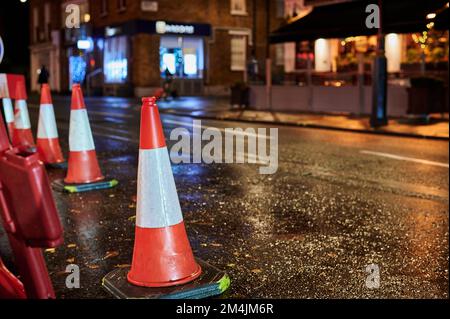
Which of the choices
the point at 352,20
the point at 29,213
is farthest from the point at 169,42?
the point at 29,213

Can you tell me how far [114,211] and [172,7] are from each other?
102 feet

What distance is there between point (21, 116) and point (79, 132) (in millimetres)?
3283

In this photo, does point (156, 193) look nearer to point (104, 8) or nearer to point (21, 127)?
point (21, 127)

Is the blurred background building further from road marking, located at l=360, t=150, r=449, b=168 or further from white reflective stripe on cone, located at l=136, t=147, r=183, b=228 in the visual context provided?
A: white reflective stripe on cone, located at l=136, t=147, r=183, b=228

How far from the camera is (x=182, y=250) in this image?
400 cm

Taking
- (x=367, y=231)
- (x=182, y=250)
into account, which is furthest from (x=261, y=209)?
(x=182, y=250)

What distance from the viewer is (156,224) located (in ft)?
12.9

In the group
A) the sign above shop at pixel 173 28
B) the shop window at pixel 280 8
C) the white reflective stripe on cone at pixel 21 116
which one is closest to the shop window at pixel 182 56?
the sign above shop at pixel 173 28

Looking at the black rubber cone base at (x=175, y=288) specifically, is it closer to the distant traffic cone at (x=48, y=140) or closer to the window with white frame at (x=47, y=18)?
the distant traffic cone at (x=48, y=140)

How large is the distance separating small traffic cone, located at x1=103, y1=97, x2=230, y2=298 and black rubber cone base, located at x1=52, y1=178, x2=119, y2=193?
3409mm

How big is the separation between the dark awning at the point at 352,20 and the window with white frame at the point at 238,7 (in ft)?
46.7

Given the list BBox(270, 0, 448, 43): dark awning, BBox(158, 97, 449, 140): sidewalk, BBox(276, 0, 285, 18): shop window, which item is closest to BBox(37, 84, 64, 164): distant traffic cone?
BBox(158, 97, 449, 140): sidewalk

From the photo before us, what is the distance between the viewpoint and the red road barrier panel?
6.70 feet

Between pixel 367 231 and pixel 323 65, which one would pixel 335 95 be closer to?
pixel 323 65
